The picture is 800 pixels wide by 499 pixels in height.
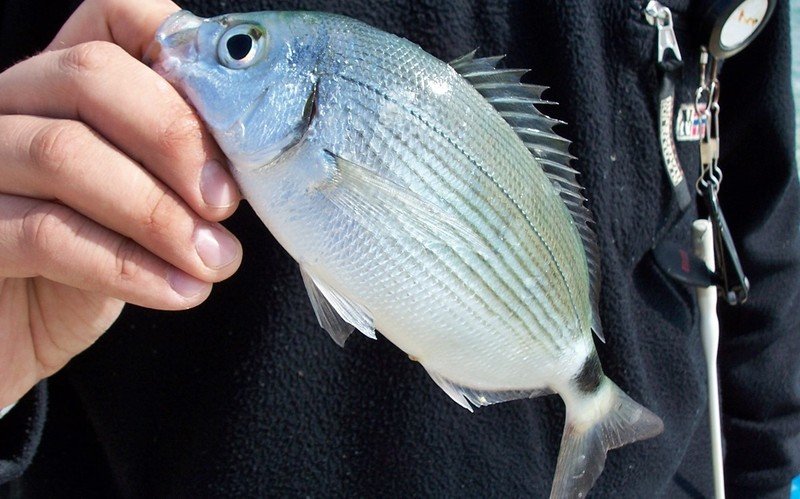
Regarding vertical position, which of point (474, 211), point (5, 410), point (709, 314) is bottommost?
point (5, 410)

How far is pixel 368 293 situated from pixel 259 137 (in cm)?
17

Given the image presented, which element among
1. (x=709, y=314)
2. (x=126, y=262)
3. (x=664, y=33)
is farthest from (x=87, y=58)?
(x=709, y=314)

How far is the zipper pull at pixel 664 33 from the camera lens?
0.80 meters

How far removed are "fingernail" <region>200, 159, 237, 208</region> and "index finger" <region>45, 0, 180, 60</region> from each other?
0.14 meters

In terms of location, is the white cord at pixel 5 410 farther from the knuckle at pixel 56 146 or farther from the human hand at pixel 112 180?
the knuckle at pixel 56 146

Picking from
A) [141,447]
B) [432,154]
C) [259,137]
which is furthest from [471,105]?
[141,447]

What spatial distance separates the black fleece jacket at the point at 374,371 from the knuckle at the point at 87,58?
23cm

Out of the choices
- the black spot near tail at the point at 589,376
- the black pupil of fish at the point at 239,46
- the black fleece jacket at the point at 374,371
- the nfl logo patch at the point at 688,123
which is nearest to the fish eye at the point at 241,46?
the black pupil of fish at the point at 239,46

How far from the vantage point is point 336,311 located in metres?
0.56

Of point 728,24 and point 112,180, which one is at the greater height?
point 728,24

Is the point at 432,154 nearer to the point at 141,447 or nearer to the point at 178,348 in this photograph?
the point at 178,348

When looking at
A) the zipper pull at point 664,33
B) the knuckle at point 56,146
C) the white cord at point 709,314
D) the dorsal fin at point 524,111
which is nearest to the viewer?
the knuckle at point 56,146

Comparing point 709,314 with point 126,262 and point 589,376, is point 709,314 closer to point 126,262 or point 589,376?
point 589,376

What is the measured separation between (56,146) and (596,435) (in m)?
0.63
